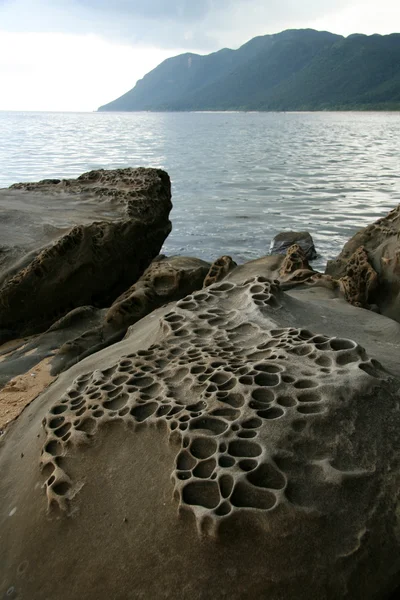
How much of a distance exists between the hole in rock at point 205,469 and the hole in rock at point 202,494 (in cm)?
2

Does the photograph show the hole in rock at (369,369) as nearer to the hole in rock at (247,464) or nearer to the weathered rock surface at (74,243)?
the hole in rock at (247,464)

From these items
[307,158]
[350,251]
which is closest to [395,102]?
[307,158]

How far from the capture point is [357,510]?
1.34 m

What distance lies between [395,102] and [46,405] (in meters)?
86.9

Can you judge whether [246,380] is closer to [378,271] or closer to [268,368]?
[268,368]

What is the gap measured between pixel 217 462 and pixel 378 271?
8.28ft

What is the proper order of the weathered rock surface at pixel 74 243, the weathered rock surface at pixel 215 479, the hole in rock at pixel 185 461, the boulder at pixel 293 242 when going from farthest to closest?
the boulder at pixel 293 242, the weathered rock surface at pixel 74 243, the hole in rock at pixel 185 461, the weathered rock surface at pixel 215 479

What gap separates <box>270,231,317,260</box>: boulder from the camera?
686 centimetres

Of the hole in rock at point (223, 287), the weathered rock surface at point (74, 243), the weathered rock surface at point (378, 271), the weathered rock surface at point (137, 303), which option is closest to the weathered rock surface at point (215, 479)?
the hole in rock at point (223, 287)

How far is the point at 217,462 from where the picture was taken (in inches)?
56.9

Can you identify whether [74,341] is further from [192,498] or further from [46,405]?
[192,498]

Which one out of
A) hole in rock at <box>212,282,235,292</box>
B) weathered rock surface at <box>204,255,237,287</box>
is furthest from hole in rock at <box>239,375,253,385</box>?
weathered rock surface at <box>204,255,237,287</box>

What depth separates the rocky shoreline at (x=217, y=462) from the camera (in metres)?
1.28

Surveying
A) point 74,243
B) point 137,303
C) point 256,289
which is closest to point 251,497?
point 256,289
